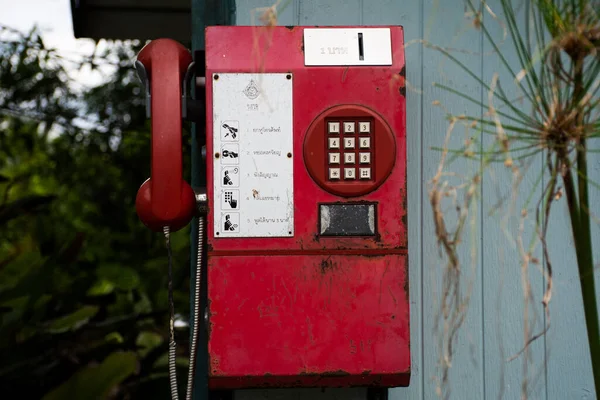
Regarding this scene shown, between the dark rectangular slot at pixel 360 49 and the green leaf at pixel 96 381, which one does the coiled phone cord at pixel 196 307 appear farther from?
the green leaf at pixel 96 381

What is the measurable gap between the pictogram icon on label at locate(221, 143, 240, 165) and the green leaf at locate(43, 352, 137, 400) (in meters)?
1.21

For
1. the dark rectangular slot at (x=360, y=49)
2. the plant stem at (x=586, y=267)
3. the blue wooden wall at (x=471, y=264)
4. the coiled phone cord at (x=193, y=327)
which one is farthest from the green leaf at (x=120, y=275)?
the plant stem at (x=586, y=267)

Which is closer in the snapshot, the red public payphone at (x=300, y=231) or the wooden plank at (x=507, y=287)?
the red public payphone at (x=300, y=231)

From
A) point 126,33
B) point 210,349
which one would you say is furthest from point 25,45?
point 210,349

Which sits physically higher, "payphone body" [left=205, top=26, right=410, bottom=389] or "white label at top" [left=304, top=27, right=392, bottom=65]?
"white label at top" [left=304, top=27, right=392, bottom=65]

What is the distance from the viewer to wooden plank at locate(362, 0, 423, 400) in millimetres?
1936

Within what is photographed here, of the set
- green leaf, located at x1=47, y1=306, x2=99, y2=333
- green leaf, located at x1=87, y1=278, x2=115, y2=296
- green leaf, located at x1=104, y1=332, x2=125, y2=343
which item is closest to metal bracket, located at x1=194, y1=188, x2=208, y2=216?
green leaf, located at x1=47, y1=306, x2=99, y2=333

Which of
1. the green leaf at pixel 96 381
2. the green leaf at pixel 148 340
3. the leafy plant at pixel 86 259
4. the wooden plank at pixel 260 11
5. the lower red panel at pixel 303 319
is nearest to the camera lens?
the lower red panel at pixel 303 319

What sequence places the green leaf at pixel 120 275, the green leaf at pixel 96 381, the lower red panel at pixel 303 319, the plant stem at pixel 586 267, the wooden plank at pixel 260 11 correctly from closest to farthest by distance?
the plant stem at pixel 586 267, the lower red panel at pixel 303 319, the wooden plank at pixel 260 11, the green leaf at pixel 96 381, the green leaf at pixel 120 275

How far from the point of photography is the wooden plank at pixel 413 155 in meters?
1.94

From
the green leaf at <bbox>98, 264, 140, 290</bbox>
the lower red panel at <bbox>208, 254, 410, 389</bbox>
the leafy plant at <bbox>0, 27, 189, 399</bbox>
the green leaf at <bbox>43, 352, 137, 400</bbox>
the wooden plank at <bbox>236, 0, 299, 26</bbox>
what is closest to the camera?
the lower red panel at <bbox>208, 254, 410, 389</bbox>

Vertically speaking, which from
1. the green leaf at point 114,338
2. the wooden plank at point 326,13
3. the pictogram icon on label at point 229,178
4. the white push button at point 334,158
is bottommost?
the green leaf at point 114,338

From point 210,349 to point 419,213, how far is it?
69cm

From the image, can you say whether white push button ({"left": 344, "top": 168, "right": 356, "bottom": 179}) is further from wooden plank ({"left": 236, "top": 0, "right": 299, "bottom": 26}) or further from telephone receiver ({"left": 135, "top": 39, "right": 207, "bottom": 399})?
wooden plank ({"left": 236, "top": 0, "right": 299, "bottom": 26})
